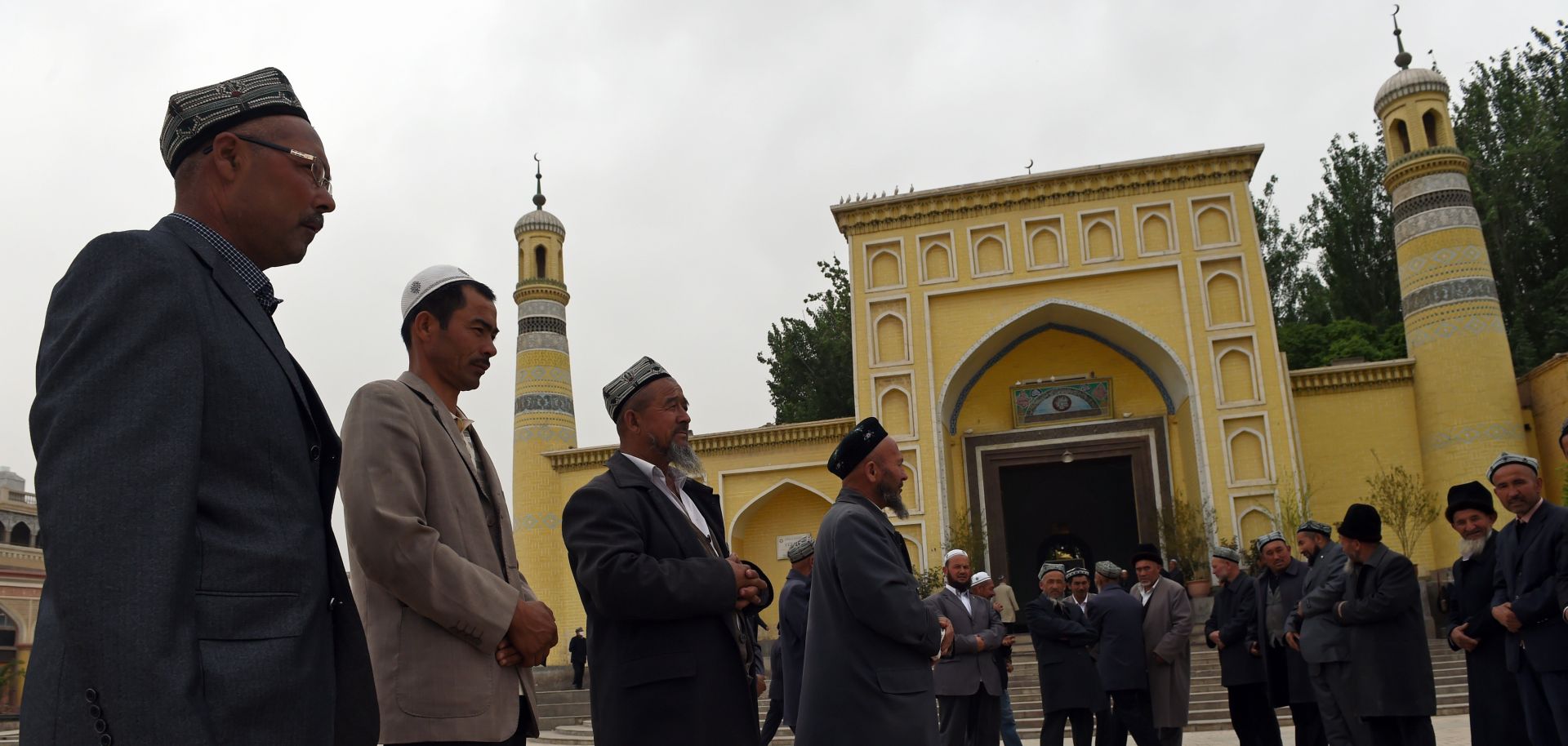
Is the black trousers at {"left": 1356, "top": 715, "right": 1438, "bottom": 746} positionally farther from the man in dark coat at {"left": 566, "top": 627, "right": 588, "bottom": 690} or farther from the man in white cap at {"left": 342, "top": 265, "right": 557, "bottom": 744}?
the man in dark coat at {"left": 566, "top": 627, "right": 588, "bottom": 690}

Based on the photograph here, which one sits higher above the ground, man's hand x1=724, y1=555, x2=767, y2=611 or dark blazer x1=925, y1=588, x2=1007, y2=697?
man's hand x1=724, y1=555, x2=767, y2=611

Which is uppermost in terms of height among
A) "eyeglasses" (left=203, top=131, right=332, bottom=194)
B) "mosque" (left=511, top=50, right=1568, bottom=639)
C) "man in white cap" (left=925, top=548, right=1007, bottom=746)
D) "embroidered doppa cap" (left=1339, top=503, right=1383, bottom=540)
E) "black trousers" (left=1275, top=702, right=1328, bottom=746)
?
"mosque" (left=511, top=50, right=1568, bottom=639)

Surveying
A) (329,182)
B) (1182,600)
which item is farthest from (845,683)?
(1182,600)

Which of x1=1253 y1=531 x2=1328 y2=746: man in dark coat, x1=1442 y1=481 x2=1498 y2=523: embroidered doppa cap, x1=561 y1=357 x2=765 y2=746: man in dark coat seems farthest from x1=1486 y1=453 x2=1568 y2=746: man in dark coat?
x1=561 y1=357 x2=765 y2=746: man in dark coat

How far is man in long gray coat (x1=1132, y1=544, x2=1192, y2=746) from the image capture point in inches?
282

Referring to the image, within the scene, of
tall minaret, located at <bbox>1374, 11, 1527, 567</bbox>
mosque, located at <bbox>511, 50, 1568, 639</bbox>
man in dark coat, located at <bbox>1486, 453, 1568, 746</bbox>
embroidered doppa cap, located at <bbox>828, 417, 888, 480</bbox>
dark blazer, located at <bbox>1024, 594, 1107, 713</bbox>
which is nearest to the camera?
embroidered doppa cap, located at <bbox>828, 417, 888, 480</bbox>

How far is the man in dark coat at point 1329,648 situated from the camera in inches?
233

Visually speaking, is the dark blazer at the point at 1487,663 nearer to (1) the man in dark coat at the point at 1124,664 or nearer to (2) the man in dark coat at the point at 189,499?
(1) the man in dark coat at the point at 1124,664

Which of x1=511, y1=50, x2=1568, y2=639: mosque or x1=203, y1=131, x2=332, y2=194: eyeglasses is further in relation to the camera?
x1=511, y1=50, x2=1568, y2=639: mosque

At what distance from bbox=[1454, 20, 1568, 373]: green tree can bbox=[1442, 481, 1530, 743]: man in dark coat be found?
62.0ft

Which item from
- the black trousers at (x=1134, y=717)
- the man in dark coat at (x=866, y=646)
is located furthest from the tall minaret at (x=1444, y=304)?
the man in dark coat at (x=866, y=646)

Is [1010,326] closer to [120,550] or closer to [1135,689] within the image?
[1135,689]

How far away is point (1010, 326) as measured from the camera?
19562 mm

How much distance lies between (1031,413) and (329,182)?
1859 centimetres
